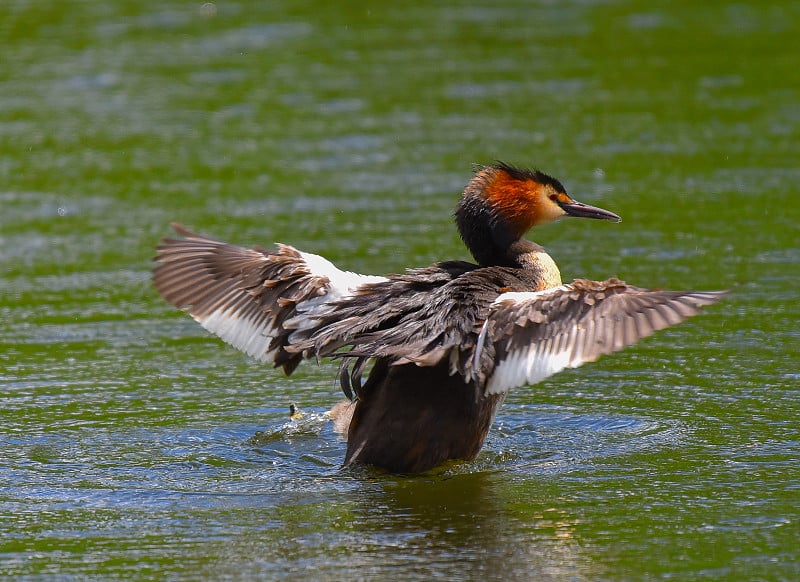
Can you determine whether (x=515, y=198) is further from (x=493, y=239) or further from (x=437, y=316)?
(x=437, y=316)

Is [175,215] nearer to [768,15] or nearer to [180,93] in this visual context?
[180,93]

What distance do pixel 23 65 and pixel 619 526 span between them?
12654 mm

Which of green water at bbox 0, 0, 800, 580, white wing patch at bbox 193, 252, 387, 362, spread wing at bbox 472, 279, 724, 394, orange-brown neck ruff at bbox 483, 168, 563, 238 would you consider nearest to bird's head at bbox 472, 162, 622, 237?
orange-brown neck ruff at bbox 483, 168, 563, 238

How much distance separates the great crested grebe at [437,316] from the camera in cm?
731

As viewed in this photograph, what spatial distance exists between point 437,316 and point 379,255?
396 centimetres

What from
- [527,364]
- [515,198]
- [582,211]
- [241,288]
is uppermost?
[515,198]

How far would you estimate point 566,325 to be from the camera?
7.30m

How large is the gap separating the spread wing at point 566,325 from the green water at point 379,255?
70 centimetres

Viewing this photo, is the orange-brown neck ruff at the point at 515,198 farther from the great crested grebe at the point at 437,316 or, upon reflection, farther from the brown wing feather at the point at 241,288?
the brown wing feather at the point at 241,288

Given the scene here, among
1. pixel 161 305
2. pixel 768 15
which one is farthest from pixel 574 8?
pixel 161 305

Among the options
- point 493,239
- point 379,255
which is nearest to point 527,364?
point 493,239

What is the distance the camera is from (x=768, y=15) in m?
18.2

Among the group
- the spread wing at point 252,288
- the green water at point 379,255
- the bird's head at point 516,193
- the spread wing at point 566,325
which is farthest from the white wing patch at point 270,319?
the spread wing at point 566,325

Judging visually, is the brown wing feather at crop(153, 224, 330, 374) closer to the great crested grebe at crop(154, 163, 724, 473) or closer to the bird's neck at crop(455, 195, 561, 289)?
the great crested grebe at crop(154, 163, 724, 473)
